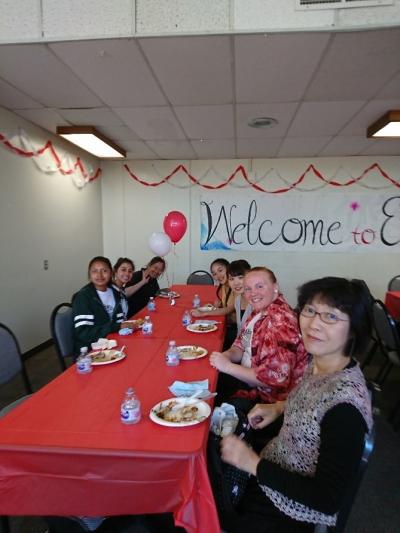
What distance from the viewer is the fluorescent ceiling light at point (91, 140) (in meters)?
3.69

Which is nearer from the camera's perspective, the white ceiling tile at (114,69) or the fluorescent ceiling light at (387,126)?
the white ceiling tile at (114,69)

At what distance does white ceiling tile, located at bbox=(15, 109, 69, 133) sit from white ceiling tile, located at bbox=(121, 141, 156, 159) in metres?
0.90

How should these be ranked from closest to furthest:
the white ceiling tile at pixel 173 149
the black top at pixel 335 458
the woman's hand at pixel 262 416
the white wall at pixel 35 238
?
the black top at pixel 335 458 < the woman's hand at pixel 262 416 < the white wall at pixel 35 238 < the white ceiling tile at pixel 173 149

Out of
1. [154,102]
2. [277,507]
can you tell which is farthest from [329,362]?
[154,102]

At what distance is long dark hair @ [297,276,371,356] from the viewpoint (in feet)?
3.14

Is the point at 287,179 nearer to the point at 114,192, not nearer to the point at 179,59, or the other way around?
the point at 114,192

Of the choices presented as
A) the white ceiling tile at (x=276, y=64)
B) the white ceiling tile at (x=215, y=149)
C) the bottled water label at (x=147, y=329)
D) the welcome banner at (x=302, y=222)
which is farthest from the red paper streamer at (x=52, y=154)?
the bottled water label at (x=147, y=329)

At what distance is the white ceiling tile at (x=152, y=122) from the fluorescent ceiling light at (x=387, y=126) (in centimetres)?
201

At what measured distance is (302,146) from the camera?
14.4 feet

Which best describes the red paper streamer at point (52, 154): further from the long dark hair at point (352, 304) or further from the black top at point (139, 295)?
the long dark hair at point (352, 304)

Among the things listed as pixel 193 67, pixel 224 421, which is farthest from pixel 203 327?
pixel 193 67

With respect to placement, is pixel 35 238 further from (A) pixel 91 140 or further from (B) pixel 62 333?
(B) pixel 62 333

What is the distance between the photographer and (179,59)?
220 centimetres

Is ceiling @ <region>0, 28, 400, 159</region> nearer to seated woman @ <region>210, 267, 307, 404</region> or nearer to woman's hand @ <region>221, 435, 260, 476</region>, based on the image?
seated woman @ <region>210, 267, 307, 404</region>
